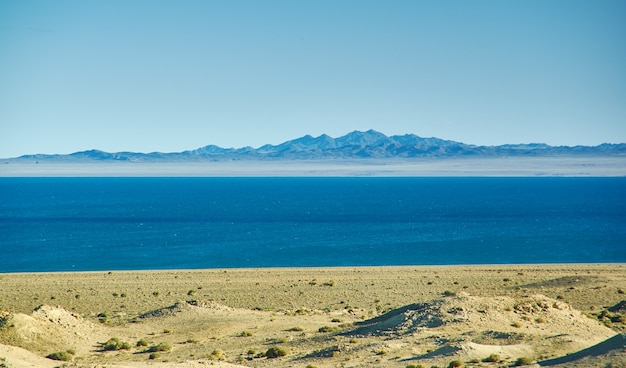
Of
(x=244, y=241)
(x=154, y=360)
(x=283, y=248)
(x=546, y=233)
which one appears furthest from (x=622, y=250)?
(x=154, y=360)

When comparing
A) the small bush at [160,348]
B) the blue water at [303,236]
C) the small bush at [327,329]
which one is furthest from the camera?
the blue water at [303,236]

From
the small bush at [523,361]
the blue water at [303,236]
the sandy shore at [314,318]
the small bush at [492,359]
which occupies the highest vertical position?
the small bush at [523,361]

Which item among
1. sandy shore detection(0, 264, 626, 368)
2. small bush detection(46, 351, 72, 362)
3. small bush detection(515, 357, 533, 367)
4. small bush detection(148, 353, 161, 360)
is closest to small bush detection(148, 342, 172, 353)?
sandy shore detection(0, 264, 626, 368)

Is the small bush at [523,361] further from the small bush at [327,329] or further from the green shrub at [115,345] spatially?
the green shrub at [115,345]

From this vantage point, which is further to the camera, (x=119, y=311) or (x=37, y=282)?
(x=37, y=282)

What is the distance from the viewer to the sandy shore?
32.2m

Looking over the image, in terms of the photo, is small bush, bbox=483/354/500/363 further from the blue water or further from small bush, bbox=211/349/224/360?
the blue water

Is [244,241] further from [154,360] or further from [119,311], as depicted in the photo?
[154,360]

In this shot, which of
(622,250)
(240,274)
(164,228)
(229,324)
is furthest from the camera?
(164,228)

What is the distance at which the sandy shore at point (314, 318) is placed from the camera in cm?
3225

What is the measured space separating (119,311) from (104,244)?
5360 centimetres

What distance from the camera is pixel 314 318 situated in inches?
1718

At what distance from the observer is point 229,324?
41.9 metres

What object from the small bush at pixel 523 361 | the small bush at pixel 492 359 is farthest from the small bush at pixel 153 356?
the small bush at pixel 523 361
